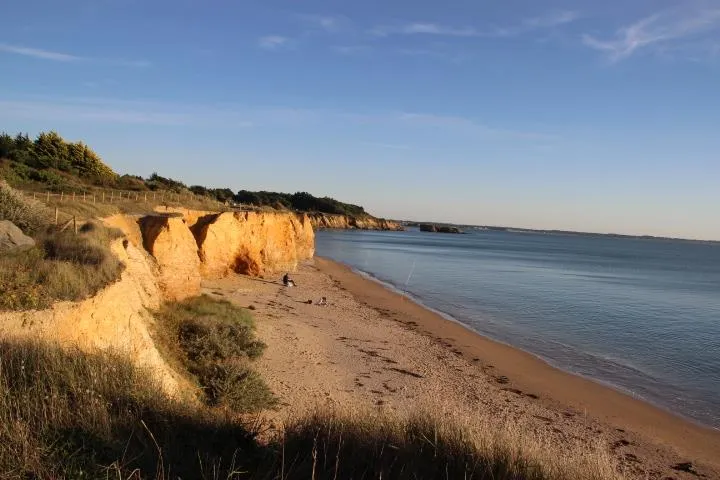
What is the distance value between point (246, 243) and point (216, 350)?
19.8m

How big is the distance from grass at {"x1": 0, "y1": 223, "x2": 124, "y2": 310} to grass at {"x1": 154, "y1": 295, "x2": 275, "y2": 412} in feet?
7.17

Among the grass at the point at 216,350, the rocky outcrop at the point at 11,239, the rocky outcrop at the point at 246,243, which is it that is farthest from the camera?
the rocky outcrop at the point at 246,243

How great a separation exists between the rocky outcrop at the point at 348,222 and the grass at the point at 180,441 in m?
130

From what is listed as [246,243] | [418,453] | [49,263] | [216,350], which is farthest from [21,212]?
[246,243]

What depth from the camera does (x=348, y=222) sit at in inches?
6437

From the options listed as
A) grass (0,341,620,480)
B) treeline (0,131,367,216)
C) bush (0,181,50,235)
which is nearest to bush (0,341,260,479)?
grass (0,341,620,480)

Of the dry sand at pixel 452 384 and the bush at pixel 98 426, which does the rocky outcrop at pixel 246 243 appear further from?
the bush at pixel 98 426

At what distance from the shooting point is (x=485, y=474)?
471cm

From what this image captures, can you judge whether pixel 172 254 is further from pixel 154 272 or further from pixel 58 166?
pixel 58 166

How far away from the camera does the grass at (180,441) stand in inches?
147

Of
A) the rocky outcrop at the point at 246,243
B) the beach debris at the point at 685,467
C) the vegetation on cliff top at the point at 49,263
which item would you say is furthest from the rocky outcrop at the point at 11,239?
the rocky outcrop at the point at 246,243

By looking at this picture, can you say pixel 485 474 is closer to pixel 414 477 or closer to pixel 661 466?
pixel 414 477

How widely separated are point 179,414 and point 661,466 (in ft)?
34.9

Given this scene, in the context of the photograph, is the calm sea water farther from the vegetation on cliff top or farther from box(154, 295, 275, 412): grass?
the vegetation on cliff top
